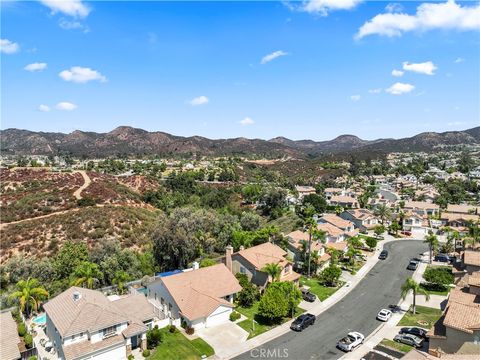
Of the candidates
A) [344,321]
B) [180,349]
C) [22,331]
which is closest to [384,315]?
[344,321]

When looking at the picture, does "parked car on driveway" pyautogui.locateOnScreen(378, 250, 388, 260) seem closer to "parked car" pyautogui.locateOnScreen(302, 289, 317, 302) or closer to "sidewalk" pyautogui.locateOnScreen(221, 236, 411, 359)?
"sidewalk" pyautogui.locateOnScreen(221, 236, 411, 359)

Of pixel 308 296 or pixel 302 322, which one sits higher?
pixel 302 322

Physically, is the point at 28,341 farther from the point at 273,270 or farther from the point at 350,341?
the point at 350,341

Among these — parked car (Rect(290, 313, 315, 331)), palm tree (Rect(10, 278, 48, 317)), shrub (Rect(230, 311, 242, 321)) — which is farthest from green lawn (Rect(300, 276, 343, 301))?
palm tree (Rect(10, 278, 48, 317))

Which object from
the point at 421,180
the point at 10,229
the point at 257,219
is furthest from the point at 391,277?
the point at 421,180

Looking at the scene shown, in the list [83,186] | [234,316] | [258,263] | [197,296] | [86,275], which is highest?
[83,186]
